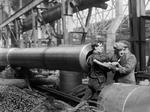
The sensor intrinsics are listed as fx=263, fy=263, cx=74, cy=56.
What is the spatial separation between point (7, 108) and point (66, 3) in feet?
19.5

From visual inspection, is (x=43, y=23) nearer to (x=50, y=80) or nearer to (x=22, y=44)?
(x=22, y=44)

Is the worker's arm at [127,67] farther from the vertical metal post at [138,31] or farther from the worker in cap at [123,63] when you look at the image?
the vertical metal post at [138,31]

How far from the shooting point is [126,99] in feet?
13.2

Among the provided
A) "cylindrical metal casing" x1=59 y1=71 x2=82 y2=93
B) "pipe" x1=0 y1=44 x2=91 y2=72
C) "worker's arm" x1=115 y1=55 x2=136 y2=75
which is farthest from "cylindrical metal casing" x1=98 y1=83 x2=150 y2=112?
"cylindrical metal casing" x1=59 y1=71 x2=82 y2=93

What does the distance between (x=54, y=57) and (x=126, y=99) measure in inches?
98.2

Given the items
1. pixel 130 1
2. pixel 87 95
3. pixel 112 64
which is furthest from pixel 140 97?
pixel 130 1

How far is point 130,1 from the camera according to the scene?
25.0ft

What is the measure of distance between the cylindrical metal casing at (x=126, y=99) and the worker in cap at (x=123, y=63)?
541 mm

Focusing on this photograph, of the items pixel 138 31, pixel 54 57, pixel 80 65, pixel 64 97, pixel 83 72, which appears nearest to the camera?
pixel 80 65

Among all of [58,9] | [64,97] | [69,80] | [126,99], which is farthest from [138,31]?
[58,9]

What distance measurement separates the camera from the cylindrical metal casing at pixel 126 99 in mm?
3973

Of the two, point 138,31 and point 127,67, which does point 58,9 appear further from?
point 127,67

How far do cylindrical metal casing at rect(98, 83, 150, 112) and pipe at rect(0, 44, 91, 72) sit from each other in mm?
1121

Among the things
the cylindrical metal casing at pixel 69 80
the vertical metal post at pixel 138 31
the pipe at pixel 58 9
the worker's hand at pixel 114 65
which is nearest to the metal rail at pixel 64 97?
the cylindrical metal casing at pixel 69 80
